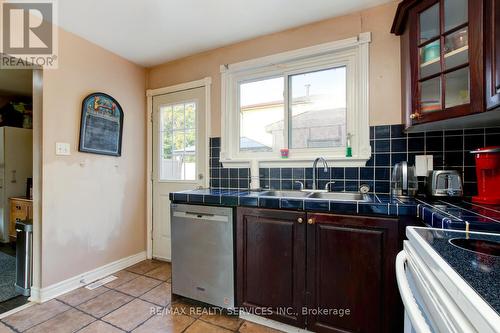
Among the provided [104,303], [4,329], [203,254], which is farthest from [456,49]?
[4,329]

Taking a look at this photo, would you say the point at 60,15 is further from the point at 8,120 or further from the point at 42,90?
the point at 8,120

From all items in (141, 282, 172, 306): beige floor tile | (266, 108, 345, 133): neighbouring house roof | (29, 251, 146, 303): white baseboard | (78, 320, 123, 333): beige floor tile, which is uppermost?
(266, 108, 345, 133): neighbouring house roof

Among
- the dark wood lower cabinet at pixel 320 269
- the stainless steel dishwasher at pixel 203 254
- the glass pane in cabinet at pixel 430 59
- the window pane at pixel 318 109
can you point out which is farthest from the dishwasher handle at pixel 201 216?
the glass pane in cabinet at pixel 430 59

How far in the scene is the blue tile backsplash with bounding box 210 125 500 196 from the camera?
157 cm

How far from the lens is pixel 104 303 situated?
6.23 feet

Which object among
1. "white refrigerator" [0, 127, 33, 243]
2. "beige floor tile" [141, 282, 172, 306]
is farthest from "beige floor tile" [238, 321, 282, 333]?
"white refrigerator" [0, 127, 33, 243]

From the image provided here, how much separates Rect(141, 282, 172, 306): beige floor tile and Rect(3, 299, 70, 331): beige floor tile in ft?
1.97

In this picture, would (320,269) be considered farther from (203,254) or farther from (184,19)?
(184,19)

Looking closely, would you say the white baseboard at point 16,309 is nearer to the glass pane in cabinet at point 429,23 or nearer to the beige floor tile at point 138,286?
the beige floor tile at point 138,286

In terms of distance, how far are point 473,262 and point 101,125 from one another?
285 cm

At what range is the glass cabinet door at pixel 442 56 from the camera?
123cm

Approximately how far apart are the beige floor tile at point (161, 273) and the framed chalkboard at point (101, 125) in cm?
134

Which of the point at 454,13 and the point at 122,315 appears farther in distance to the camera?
the point at 122,315

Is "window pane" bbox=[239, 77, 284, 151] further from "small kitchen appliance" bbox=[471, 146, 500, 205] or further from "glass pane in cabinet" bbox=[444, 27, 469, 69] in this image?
"small kitchen appliance" bbox=[471, 146, 500, 205]
